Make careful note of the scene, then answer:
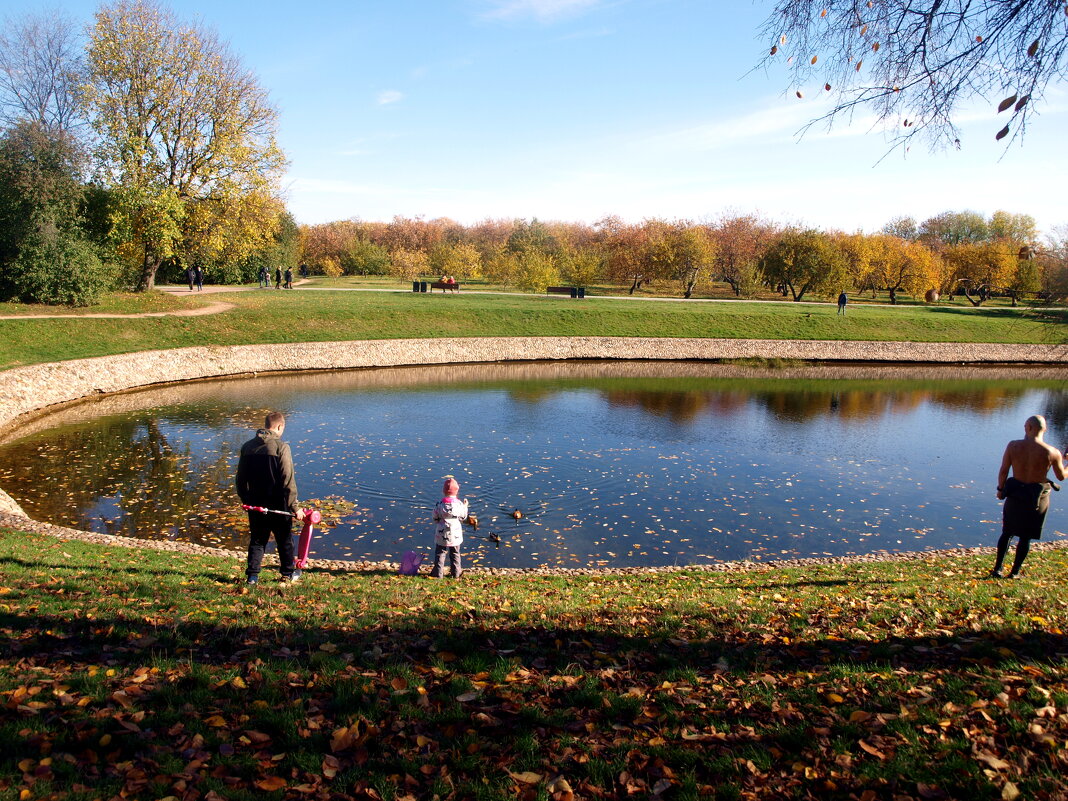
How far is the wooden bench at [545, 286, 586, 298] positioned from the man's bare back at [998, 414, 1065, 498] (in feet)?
168

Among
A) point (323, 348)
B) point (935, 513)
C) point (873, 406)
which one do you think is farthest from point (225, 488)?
point (873, 406)

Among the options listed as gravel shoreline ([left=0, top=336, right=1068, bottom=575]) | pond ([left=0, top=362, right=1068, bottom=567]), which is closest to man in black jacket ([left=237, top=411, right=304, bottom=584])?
gravel shoreline ([left=0, top=336, right=1068, bottom=575])

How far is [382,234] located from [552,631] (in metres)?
123

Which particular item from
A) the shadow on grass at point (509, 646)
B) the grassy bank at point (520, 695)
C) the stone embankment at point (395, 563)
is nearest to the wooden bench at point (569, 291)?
the stone embankment at point (395, 563)

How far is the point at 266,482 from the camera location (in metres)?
8.48

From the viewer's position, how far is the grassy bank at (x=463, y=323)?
31.0 m

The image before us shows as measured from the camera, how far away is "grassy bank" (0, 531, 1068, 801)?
4.23 m

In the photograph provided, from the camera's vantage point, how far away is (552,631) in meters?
6.74

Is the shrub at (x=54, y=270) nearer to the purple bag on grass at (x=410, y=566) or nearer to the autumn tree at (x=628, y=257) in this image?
the purple bag on grass at (x=410, y=566)

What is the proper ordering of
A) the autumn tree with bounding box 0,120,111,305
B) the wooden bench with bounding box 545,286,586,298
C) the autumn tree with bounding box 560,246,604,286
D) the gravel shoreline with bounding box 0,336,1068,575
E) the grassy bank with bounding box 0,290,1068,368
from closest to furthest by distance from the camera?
the gravel shoreline with bounding box 0,336,1068,575 → the grassy bank with bounding box 0,290,1068,368 → the autumn tree with bounding box 0,120,111,305 → the wooden bench with bounding box 545,286,586,298 → the autumn tree with bounding box 560,246,604,286

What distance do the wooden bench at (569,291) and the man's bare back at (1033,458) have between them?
51.4 m

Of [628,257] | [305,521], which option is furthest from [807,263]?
[305,521]

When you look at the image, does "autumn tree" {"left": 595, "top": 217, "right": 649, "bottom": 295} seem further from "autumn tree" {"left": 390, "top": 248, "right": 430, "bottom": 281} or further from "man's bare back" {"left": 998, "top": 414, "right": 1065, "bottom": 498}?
"man's bare back" {"left": 998, "top": 414, "right": 1065, "bottom": 498}

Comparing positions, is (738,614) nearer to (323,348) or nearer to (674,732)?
(674,732)
